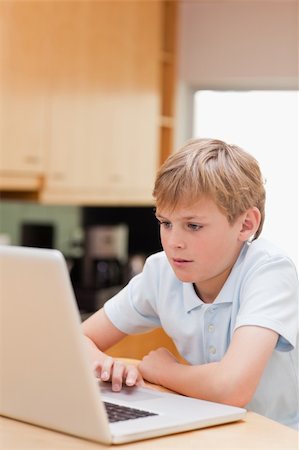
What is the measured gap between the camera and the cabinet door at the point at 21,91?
352 centimetres

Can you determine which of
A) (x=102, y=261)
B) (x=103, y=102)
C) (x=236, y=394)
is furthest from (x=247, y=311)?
(x=102, y=261)

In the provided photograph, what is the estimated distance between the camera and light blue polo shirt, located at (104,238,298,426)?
1623 millimetres

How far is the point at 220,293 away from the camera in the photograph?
5.67ft

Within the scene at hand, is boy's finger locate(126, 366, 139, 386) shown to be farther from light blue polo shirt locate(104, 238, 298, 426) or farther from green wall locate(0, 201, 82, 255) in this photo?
green wall locate(0, 201, 82, 255)

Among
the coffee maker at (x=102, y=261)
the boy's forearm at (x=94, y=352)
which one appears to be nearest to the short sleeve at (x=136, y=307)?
the boy's forearm at (x=94, y=352)

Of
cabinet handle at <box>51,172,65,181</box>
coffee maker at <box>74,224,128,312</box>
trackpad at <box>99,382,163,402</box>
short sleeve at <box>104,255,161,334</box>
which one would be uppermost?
cabinet handle at <box>51,172,65,181</box>

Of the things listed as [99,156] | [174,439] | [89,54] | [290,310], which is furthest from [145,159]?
[174,439]

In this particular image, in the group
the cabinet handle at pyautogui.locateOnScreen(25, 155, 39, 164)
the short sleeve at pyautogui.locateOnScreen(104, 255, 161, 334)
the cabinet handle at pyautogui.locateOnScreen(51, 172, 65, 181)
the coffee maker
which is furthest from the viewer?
the coffee maker

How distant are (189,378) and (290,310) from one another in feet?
0.76

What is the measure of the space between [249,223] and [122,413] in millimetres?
555

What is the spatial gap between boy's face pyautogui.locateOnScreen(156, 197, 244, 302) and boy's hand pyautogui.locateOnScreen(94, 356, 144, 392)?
0.70 feet

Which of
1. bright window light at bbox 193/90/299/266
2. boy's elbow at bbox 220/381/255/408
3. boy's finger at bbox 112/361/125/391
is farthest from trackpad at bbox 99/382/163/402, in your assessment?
bright window light at bbox 193/90/299/266

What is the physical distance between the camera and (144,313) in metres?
1.94

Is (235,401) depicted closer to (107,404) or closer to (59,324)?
(107,404)
